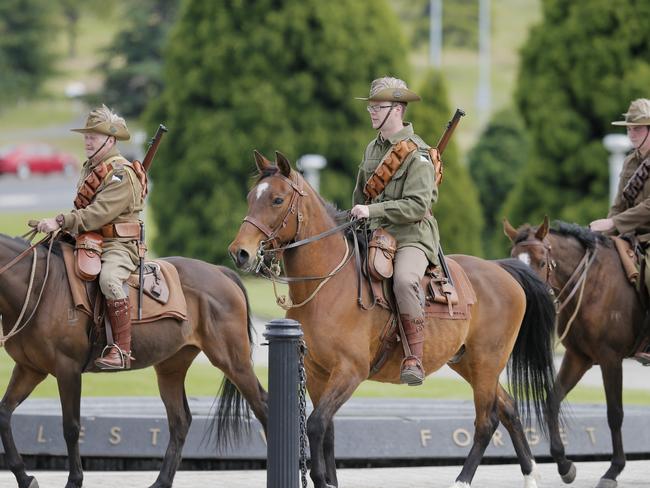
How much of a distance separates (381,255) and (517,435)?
1.97 metres

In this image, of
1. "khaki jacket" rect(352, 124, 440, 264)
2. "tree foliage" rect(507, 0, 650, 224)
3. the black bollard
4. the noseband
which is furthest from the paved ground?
"tree foliage" rect(507, 0, 650, 224)

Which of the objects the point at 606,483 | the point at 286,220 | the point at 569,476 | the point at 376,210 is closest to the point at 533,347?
the point at 569,476

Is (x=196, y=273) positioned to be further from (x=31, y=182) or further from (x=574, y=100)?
(x=31, y=182)

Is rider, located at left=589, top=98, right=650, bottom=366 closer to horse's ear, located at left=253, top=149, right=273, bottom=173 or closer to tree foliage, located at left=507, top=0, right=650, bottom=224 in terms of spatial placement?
horse's ear, located at left=253, top=149, right=273, bottom=173

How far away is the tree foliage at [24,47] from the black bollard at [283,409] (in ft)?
192

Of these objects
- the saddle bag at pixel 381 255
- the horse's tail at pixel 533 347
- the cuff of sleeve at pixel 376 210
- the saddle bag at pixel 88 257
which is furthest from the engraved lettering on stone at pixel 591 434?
the saddle bag at pixel 88 257

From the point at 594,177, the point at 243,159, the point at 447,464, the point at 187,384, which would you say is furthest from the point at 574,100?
the point at 447,464

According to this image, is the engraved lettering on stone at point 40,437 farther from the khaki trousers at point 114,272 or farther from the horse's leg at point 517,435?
the horse's leg at point 517,435

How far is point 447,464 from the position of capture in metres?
11.9

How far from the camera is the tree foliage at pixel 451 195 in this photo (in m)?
27.5

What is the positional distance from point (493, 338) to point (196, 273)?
2346 millimetres

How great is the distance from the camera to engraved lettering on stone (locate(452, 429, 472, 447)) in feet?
38.2

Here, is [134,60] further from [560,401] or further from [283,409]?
[283,409]

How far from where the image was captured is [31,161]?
5369 centimetres
